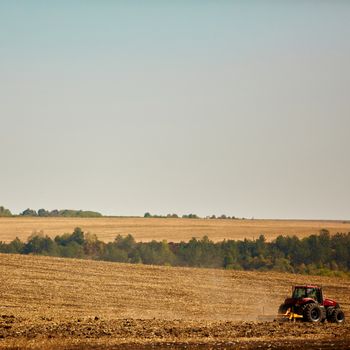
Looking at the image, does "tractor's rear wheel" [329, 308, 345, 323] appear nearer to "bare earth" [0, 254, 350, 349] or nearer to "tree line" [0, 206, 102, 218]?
"bare earth" [0, 254, 350, 349]

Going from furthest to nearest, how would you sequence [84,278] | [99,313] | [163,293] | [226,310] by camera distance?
1. [84,278]
2. [163,293]
3. [226,310]
4. [99,313]

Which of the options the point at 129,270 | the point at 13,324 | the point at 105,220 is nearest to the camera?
the point at 13,324

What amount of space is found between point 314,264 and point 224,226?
32.1 m

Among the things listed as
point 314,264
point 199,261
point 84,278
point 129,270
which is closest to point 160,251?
point 199,261

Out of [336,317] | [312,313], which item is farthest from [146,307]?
[336,317]

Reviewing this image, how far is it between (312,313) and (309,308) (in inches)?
15.4

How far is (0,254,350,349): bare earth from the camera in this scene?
90.8ft

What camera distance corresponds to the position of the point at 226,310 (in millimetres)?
43188

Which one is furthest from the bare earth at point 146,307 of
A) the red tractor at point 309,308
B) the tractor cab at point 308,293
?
the tractor cab at point 308,293

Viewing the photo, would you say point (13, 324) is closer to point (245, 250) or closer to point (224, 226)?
point (245, 250)

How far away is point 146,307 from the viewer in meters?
44.2

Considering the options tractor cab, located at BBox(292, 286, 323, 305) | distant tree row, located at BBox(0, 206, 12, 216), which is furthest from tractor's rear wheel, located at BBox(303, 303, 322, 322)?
distant tree row, located at BBox(0, 206, 12, 216)

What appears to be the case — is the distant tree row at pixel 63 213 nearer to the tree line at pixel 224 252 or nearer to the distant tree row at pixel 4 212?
the distant tree row at pixel 4 212

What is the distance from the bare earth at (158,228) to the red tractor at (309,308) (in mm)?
48953
